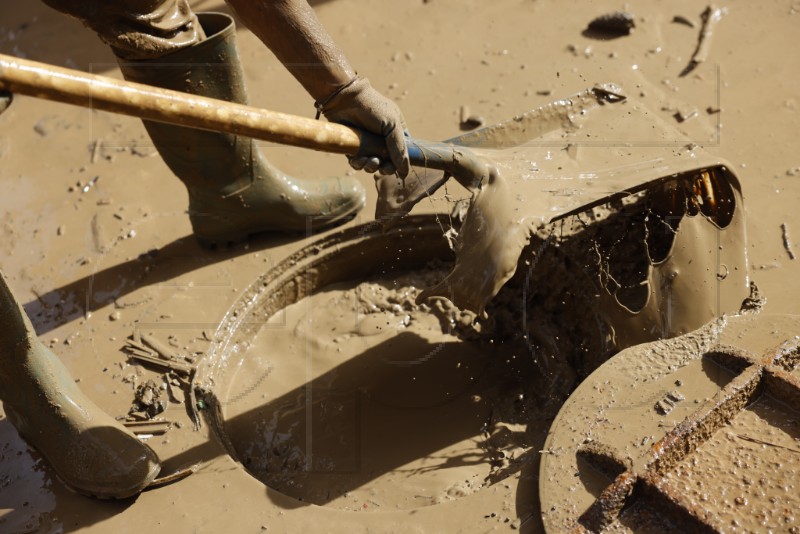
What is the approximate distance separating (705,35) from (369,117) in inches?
90.7

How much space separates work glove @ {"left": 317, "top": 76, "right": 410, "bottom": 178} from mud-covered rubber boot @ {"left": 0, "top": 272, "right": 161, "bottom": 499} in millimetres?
1144

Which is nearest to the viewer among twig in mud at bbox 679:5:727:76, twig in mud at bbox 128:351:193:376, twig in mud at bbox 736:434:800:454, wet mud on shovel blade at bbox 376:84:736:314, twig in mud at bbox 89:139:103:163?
twig in mud at bbox 736:434:800:454

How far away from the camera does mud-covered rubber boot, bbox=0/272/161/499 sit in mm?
2633

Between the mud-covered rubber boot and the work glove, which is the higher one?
the work glove

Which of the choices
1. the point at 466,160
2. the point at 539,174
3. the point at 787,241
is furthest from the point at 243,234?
the point at 787,241

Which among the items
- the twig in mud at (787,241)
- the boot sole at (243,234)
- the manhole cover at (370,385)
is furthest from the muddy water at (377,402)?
the twig in mud at (787,241)

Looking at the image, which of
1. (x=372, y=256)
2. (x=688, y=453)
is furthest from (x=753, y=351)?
(x=372, y=256)

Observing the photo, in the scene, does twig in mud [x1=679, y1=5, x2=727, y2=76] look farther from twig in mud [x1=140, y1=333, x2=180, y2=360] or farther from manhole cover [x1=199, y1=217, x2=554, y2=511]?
twig in mud [x1=140, y1=333, x2=180, y2=360]

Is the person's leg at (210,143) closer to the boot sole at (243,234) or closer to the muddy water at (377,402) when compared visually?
the boot sole at (243,234)

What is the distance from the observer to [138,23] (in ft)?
9.75

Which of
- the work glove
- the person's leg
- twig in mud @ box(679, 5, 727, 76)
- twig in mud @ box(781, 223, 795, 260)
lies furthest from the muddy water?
twig in mud @ box(679, 5, 727, 76)

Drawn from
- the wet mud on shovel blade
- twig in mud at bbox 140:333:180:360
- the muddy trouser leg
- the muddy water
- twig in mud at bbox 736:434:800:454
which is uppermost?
the muddy trouser leg

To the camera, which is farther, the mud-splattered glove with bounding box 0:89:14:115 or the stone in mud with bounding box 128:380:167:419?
the stone in mud with bounding box 128:380:167:419

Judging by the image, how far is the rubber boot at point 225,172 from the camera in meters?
3.13
